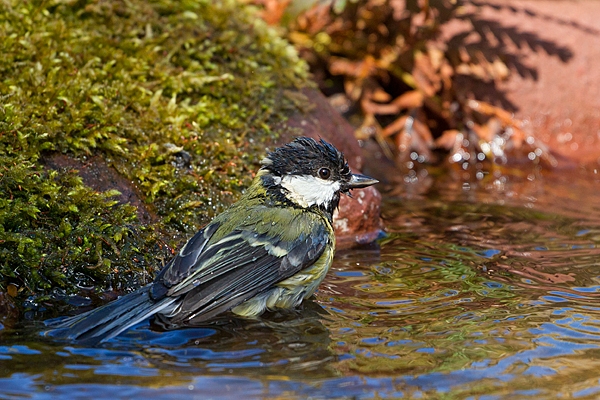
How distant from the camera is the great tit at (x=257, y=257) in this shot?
12.7ft

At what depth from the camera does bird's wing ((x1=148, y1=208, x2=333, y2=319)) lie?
3.98 meters

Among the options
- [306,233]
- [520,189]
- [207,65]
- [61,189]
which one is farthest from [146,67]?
[520,189]

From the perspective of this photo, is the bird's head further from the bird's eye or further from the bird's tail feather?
the bird's tail feather

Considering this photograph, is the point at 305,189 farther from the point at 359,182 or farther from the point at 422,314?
the point at 422,314

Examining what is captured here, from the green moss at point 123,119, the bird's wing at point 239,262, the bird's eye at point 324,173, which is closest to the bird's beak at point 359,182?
the bird's eye at point 324,173

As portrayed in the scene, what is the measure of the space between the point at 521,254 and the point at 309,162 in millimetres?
1789

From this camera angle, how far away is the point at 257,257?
4.23 meters

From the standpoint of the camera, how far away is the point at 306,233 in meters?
4.46

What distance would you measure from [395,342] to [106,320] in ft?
4.86

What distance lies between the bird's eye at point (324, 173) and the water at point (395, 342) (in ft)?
2.29

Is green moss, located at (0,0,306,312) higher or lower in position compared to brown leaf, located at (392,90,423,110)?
higher

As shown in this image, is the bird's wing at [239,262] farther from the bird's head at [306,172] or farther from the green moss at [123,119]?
the green moss at [123,119]

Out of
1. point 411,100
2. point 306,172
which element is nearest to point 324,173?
point 306,172

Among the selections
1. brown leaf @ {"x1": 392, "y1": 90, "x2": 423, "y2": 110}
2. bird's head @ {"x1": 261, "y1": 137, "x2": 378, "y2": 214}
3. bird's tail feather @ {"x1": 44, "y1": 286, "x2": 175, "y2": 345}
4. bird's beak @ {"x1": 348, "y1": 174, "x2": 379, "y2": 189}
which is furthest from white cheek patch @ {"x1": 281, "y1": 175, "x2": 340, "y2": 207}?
brown leaf @ {"x1": 392, "y1": 90, "x2": 423, "y2": 110}
